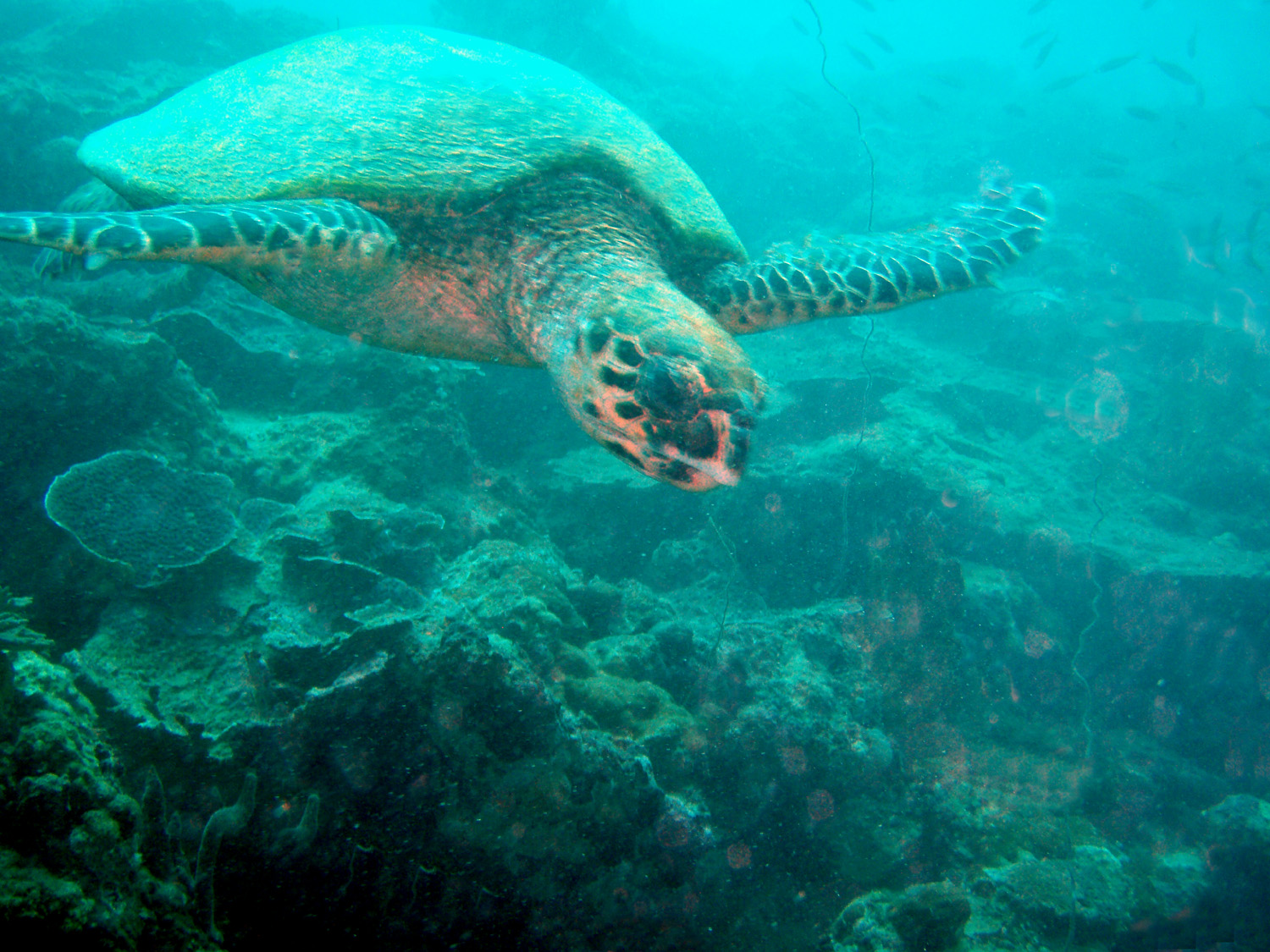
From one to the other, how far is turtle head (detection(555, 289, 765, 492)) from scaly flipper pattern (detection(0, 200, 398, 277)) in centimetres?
147

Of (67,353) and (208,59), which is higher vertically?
(208,59)

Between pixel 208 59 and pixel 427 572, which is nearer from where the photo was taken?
pixel 427 572

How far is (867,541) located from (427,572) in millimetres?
4372

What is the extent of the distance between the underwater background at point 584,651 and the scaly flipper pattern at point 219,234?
1551 millimetres

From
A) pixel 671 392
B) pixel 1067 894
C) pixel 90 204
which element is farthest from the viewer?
pixel 90 204

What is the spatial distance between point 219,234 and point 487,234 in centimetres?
132

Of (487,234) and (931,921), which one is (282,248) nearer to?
(487,234)

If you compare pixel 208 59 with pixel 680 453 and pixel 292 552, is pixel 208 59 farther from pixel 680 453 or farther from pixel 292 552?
pixel 680 453

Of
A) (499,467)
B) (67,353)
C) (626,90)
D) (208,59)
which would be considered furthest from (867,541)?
(208,59)

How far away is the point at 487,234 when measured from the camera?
10.7 feet

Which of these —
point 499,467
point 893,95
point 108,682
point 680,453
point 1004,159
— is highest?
point 893,95

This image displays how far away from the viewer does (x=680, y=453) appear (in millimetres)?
2020

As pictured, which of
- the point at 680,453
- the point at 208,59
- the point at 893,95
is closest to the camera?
the point at 680,453

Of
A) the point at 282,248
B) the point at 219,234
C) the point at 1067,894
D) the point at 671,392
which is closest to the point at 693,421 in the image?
the point at 671,392
